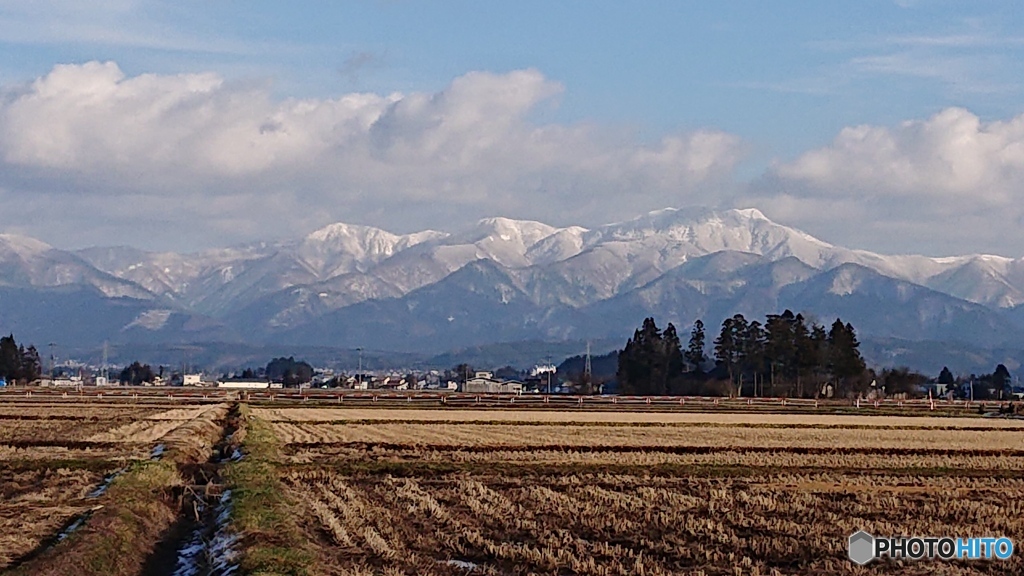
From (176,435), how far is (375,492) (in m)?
18.4

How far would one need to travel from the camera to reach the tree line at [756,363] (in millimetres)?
115438

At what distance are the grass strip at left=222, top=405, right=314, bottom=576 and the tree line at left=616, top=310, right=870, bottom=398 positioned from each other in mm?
88852

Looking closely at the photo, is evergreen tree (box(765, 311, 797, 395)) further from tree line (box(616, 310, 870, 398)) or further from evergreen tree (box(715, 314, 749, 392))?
evergreen tree (box(715, 314, 749, 392))

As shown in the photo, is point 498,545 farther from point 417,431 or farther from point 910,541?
point 417,431

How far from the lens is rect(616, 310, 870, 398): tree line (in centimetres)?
11544

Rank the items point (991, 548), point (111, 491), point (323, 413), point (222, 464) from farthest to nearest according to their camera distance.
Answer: point (323, 413), point (222, 464), point (111, 491), point (991, 548)

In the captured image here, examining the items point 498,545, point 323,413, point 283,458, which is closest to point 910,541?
point 498,545

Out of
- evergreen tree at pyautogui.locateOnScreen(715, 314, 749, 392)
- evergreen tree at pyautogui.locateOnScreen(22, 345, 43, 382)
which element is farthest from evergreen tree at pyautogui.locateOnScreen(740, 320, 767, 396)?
evergreen tree at pyautogui.locateOnScreen(22, 345, 43, 382)

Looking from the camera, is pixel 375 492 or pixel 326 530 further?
pixel 375 492

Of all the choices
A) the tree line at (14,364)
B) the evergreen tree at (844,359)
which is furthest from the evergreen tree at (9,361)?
the evergreen tree at (844,359)

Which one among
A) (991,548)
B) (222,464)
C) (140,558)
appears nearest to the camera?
(991,548)

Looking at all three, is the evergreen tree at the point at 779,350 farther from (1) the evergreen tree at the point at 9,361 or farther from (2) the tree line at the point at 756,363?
(1) the evergreen tree at the point at 9,361

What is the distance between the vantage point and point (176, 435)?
133ft

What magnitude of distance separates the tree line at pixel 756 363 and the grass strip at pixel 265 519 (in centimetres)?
8885
